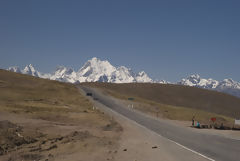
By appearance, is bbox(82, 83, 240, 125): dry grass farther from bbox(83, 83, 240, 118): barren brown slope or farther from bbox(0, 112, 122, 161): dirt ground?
bbox(0, 112, 122, 161): dirt ground

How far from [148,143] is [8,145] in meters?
10.1

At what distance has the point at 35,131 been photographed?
78.9 feet

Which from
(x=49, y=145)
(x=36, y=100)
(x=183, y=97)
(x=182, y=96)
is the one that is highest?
(x=49, y=145)

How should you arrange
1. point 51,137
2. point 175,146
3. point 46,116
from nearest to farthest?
point 175,146, point 51,137, point 46,116

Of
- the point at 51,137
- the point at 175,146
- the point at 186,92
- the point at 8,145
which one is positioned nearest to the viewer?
the point at 8,145

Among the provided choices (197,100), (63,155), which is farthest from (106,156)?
(197,100)

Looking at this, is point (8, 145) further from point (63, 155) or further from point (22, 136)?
point (63, 155)

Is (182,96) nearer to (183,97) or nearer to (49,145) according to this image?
(183,97)

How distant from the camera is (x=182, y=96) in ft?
557

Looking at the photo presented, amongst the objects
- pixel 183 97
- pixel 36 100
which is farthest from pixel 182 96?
pixel 36 100

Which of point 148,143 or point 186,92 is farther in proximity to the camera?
point 186,92

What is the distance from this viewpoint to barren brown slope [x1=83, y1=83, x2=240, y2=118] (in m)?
149

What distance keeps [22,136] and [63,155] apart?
6003 millimetres

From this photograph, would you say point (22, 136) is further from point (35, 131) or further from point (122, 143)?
point (122, 143)
